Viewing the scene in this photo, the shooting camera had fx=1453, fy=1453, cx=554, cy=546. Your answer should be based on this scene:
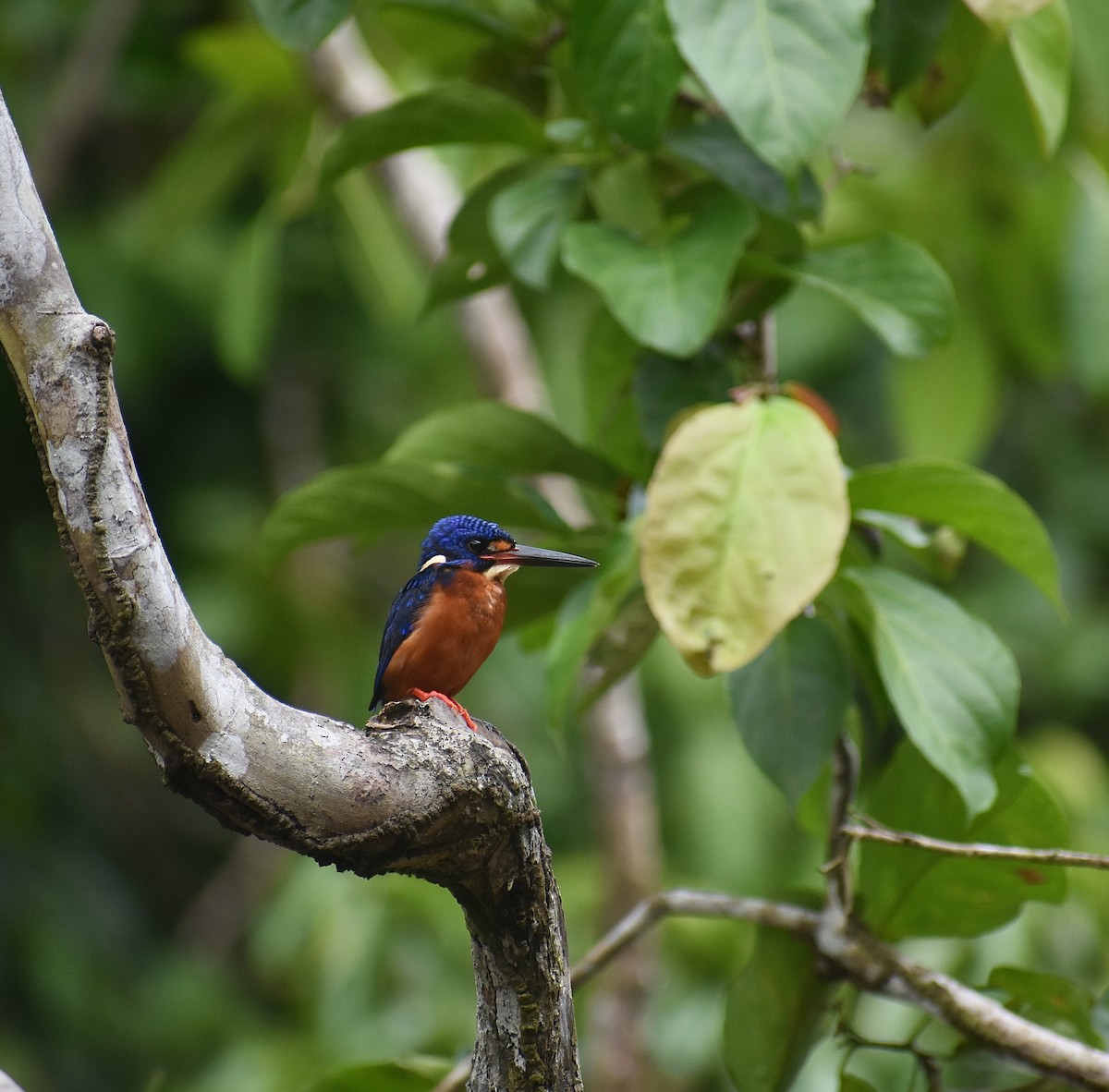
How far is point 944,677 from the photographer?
236 cm

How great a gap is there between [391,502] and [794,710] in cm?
81

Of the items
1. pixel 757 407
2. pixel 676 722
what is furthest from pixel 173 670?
pixel 676 722

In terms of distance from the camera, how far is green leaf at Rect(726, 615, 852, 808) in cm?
242

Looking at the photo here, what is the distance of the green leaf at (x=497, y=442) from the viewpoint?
2.70m

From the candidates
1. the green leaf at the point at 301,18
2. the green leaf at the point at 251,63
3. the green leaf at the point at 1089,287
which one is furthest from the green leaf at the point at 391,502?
the green leaf at the point at 251,63

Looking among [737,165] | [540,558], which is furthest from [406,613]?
[737,165]

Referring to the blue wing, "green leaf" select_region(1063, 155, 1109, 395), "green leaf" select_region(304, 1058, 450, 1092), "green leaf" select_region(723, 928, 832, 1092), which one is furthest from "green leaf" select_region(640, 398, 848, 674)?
"green leaf" select_region(1063, 155, 1109, 395)

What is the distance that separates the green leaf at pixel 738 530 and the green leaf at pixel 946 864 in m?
0.71

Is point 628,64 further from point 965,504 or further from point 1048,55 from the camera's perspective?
point 965,504

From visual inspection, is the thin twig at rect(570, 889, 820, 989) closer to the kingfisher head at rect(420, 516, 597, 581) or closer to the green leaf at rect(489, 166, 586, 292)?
the kingfisher head at rect(420, 516, 597, 581)

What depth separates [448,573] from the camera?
121 inches

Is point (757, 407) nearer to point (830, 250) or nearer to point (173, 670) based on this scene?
point (830, 250)

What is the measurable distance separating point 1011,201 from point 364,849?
307cm

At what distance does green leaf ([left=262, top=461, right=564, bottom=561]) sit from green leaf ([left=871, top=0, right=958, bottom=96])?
3.19 ft
